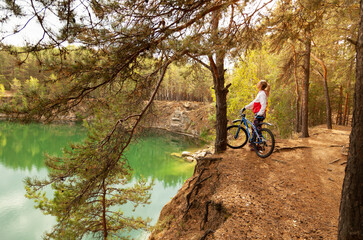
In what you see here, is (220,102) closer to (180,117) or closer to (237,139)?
(237,139)

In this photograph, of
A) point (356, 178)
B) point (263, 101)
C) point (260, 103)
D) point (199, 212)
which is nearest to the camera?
point (356, 178)

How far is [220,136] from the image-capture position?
4.63m

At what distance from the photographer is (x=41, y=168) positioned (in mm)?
17484

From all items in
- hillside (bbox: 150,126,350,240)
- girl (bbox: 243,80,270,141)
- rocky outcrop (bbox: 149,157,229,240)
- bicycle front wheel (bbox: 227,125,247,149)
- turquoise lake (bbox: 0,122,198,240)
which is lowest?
turquoise lake (bbox: 0,122,198,240)

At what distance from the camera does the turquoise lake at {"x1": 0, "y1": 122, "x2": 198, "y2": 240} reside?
10078mm

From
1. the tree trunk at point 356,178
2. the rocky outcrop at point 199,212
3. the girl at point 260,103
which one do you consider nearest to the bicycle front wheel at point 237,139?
the girl at point 260,103

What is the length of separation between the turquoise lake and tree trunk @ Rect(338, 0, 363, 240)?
114 inches

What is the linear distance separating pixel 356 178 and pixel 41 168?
74.0ft

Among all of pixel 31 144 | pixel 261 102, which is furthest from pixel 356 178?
pixel 31 144

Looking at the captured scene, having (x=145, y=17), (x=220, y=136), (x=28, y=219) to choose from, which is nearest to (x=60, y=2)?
(x=145, y=17)

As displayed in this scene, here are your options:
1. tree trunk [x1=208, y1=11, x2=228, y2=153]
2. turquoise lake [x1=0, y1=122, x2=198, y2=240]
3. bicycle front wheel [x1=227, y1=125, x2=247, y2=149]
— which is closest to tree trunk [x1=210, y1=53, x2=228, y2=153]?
tree trunk [x1=208, y1=11, x2=228, y2=153]

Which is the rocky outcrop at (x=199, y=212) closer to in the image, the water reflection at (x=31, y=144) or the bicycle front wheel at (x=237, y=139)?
the bicycle front wheel at (x=237, y=139)

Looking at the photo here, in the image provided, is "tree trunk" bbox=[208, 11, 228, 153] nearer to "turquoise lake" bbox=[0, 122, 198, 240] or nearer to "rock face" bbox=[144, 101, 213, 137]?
"turquoise lake" bbox=[0, 122, 198, 240]

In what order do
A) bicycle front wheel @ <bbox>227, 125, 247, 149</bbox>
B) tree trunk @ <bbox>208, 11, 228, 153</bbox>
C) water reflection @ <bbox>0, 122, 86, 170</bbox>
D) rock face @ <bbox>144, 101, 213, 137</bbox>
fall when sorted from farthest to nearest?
rock face @ <bbox>144, 101, 213, 137</bbox>
water reflection @ <bbox>0, 122, 86, 170</bbox>
bicycle front wheel @ <bbox>227, 125, 247, 149</bbox>
tree trunk @ <bbox>208, 11, 228, 153</bbox>
